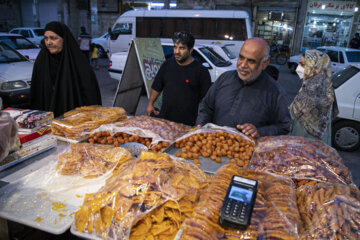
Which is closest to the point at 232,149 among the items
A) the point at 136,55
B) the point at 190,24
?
the point at 136,55

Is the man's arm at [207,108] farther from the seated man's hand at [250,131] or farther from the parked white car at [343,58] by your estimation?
the parked white car at [343,58]

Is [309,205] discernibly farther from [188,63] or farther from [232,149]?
Answer: [188,63]

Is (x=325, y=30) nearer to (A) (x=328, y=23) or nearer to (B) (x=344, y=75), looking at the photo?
(A) (x=328, y=23)

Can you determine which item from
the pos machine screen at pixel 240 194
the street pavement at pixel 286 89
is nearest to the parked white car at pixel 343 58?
the street pavement at pixel 286 89

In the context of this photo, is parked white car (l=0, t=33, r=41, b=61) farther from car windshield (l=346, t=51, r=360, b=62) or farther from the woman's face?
car windshield (l=346, t=51, r=360, b=62)

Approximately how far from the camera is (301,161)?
1817 millimetres

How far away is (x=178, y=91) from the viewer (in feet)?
12.2

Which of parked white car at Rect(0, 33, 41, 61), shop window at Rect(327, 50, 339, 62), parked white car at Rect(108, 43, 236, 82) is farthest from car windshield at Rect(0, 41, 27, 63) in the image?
shop window at Rect(327, 50, 339, 62)

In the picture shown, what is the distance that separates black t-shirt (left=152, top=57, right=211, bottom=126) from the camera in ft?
12.1

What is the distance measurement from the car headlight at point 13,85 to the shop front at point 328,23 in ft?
61.5

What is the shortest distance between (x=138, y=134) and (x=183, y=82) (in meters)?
1.46

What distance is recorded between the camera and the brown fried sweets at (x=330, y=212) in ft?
3.81

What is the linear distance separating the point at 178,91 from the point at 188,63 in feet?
1.39

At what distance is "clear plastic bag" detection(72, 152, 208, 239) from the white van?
10.5m
